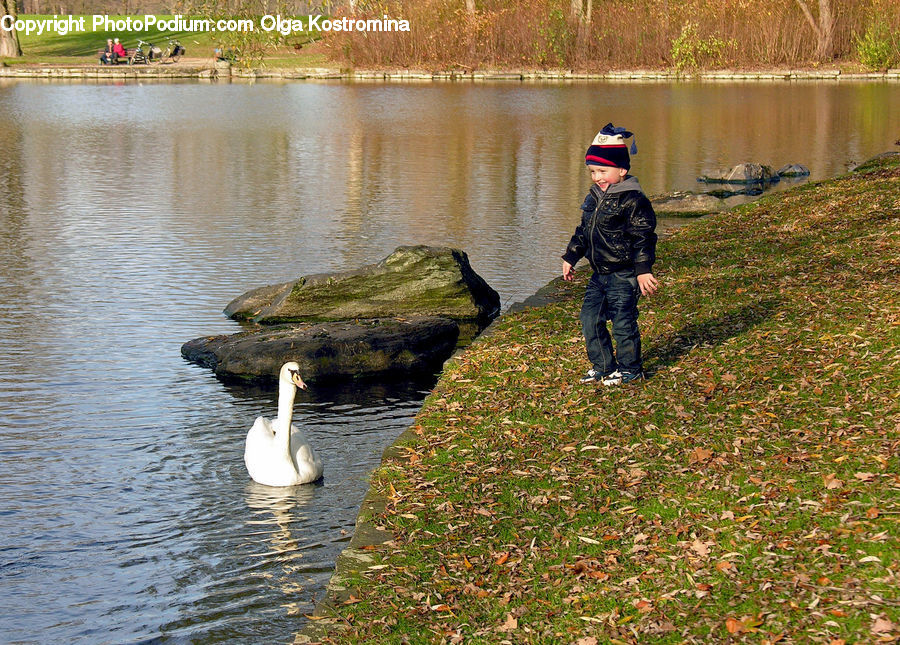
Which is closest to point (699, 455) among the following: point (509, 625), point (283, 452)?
point (509, 625)

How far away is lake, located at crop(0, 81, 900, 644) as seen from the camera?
24.6ft

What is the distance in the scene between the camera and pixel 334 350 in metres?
11.9

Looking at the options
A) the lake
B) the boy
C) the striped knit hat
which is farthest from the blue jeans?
the lake

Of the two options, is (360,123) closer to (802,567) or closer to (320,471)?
(320,471)

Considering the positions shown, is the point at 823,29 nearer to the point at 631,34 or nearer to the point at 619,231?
the point at 631,34

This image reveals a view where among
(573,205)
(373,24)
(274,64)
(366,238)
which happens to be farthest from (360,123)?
(274,64)

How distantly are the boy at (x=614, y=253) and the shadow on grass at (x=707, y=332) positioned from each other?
19.6 inches

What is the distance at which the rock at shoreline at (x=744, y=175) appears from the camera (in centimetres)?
2459

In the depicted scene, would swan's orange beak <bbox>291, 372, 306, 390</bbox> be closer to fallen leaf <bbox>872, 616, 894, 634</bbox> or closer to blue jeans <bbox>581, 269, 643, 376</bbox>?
blue jeans <bbox>581, 269, 643, 376</bbox>

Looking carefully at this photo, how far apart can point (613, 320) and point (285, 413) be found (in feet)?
8.86

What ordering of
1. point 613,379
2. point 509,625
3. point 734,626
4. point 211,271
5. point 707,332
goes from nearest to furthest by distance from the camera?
1. point 734,626
2. point 509,625
3. point 613,379
4. point 707,332
5. point 211,271

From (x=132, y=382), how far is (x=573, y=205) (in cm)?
1230

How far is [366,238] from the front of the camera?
18984mm

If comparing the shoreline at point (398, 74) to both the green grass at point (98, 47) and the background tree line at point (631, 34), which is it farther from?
the green grass at point (98, 47)
